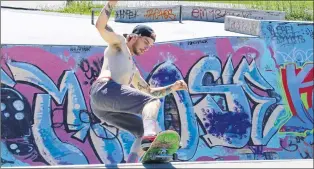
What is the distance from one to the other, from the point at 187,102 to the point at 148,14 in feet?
16.9

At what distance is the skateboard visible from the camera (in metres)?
6.53

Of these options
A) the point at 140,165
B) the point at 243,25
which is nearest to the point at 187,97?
the point at 243,25

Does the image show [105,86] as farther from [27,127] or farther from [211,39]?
[211,39]

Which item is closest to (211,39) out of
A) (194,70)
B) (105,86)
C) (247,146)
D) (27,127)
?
(194,70)

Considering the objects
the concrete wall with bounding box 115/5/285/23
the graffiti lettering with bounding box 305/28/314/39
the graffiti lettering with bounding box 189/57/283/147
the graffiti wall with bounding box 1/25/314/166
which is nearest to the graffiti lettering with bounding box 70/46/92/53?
the graffiti wall with bounding box 1/25/314/166

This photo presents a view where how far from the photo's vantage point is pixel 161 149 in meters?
6.59

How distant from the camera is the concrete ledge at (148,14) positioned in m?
18.9

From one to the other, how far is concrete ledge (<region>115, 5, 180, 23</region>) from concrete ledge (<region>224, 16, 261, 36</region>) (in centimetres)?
218

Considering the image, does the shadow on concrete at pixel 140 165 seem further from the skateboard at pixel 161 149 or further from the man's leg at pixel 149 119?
the man's leg at pixel 149 119

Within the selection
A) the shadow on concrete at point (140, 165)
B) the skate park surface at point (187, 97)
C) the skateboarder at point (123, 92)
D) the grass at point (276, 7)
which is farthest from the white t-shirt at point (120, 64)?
the grass at point (276, 7)

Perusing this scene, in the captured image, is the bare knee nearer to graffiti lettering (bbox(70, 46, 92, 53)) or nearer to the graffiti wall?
the graffiti wall

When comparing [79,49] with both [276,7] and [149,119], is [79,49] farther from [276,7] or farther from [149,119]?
[276,7]

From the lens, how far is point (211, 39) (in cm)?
1463

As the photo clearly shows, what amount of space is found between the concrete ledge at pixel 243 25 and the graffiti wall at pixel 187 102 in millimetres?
364
